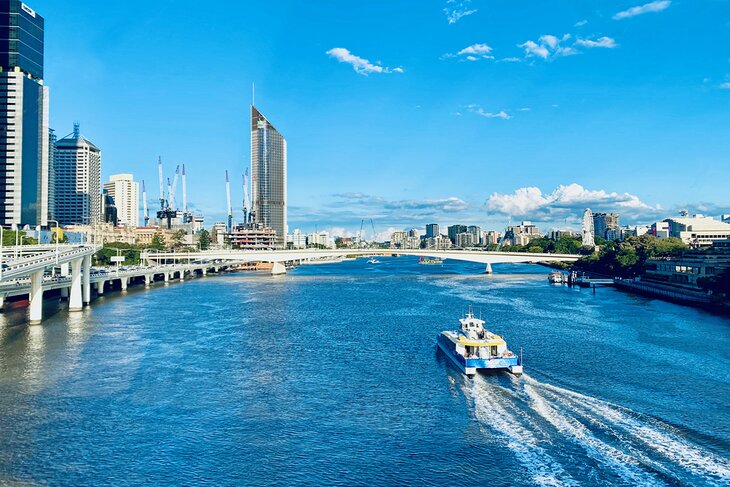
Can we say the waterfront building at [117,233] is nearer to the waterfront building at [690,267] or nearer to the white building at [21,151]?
the white building at [21,151]

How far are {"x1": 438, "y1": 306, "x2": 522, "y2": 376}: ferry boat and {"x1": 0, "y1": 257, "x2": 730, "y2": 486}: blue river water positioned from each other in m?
0.81

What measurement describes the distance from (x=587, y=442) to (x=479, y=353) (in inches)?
442

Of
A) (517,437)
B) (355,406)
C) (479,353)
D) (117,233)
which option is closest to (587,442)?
(517,437)

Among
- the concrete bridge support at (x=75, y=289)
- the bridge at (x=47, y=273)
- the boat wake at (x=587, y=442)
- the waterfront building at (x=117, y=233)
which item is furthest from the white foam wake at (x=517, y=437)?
the waterfront building at (x=117, y=233)

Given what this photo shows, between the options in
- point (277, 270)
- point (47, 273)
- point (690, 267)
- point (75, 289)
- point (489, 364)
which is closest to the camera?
point (489, 364)

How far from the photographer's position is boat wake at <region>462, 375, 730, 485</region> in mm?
16906

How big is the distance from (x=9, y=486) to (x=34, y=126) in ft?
453

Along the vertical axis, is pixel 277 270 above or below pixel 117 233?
below

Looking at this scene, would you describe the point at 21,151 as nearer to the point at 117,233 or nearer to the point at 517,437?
the point at 117,233

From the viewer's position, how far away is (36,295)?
44.3m

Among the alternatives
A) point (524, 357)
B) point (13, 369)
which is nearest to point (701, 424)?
point (524, 357)

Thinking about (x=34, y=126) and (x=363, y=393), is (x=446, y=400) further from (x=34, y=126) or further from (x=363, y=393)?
(x=34, y=126)

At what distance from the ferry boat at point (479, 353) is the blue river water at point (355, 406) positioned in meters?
0.81

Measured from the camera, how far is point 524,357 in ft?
108
